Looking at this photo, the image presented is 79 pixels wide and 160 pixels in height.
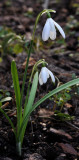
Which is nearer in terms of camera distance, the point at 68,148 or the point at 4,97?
the point at 68,148

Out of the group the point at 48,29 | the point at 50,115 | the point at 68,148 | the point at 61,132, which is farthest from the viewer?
the point at 50,115

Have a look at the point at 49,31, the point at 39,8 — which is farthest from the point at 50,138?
the point at 39,8

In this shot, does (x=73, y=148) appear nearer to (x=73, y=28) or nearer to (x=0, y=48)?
(x=0, y=48)

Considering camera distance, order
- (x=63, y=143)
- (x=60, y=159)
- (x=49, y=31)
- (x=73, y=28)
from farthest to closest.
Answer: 1. (x=73, y=28)
2. (x=63, y=143)
3. (x=60, y=159)
4. (x=49, y=31)

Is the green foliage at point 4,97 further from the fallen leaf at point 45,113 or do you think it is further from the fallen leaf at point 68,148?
the fallen leaf at point 68,148

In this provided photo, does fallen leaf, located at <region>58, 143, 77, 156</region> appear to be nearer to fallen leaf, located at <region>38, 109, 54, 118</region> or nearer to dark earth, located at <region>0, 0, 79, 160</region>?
dark earth, located at <region>0, 0, 79, 160</region>

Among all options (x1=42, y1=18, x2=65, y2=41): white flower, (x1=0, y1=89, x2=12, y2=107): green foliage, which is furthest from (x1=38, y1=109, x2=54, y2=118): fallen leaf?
(x1=42, y1=18, x2=65, y2=41): white flower

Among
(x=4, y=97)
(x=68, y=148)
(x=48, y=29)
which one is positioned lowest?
(x=68, y=148)

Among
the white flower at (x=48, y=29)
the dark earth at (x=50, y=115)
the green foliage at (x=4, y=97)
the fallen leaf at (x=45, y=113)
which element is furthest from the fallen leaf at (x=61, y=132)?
the white flower at (x=48, y=29)

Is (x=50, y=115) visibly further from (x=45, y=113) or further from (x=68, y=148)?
(x=68, y=148)

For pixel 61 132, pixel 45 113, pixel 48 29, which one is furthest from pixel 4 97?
pixel 48 29

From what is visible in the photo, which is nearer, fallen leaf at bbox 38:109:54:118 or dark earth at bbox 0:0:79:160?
dark earth at bbox 0:0:79:160
